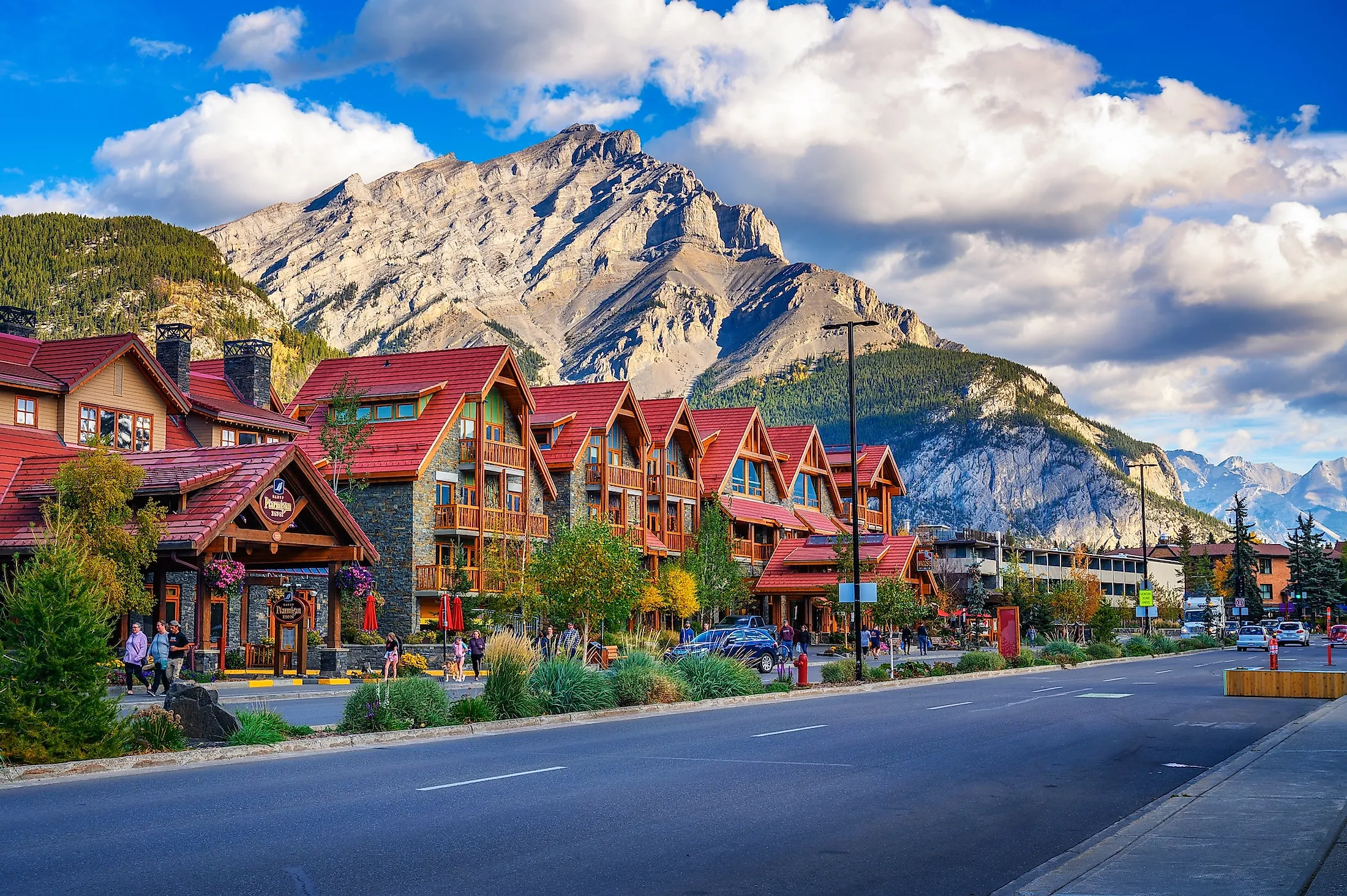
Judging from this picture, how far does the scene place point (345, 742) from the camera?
1892cm

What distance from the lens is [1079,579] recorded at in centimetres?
9500

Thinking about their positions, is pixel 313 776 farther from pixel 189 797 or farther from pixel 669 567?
pixel 669 567

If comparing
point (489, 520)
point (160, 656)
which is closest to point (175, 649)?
point (160, 656)

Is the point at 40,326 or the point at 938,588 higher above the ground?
the point at 40,326

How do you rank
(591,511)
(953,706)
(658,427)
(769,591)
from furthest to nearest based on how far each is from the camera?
(769,591) < (658,427) < (591,511) < (953,706)

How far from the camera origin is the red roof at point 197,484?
31391 millimetres

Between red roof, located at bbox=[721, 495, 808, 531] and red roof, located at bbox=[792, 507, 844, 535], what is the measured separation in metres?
0.88

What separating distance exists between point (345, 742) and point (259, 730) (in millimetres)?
1256

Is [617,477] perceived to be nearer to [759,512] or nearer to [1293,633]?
[759,512]

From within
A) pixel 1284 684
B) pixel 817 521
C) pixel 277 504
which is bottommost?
pixel 1284 684

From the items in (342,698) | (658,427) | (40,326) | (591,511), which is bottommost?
(342,698)

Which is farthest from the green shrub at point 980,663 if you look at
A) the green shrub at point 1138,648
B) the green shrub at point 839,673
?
the green shrub at point 1138,648

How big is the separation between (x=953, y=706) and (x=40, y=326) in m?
136

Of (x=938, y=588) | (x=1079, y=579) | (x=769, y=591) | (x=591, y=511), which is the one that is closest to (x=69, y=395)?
(x=591, y=511)
